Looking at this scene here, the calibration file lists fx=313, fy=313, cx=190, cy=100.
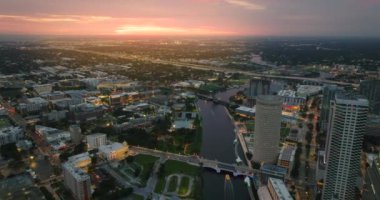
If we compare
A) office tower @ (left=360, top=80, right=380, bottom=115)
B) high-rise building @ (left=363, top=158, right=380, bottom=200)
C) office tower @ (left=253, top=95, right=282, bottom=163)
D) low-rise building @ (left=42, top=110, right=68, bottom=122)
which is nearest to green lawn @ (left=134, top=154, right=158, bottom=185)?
office tower @ (left=253, top=95, right=282, bottom=163)

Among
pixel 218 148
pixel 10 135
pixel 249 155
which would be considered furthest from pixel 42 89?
→ pixel 249 155

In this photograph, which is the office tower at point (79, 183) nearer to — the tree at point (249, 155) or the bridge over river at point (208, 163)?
the bridge over river at point (208, 163)

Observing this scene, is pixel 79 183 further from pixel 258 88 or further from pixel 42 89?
pixel 42 89

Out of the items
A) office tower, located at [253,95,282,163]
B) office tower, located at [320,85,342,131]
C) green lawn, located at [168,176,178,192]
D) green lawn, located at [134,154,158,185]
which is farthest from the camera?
office tower, located at [320,85,342,131]

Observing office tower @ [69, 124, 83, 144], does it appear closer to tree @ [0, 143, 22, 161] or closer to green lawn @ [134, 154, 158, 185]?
tree @ [0, 143, 22, 161]

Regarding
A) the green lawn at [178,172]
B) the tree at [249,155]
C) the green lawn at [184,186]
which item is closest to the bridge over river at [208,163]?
the green lawn at [178,172]
